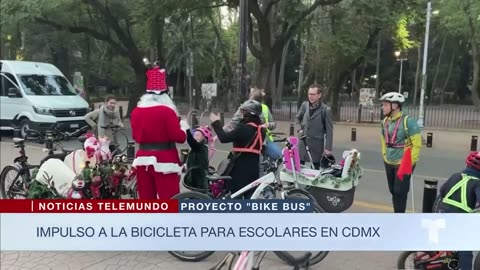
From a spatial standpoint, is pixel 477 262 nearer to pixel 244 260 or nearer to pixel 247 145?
pixel 244 260

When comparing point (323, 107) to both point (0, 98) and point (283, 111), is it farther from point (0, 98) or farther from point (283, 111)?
point (0, 98)

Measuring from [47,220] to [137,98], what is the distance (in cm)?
106

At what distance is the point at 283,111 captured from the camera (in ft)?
11.3

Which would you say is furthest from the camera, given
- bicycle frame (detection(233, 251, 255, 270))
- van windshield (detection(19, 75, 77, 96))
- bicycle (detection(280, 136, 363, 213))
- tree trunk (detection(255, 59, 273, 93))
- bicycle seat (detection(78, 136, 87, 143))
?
bicycle seat (detection(78, 136, 87, 143))

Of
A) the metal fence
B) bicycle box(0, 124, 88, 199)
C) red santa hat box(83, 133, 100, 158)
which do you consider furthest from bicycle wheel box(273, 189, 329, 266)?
bicycle box(0, 124, 88, 199)

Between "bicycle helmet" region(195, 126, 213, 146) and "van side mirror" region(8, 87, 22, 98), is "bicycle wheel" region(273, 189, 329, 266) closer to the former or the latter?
"bicycle helmet" region(195, 126, 213, 146)

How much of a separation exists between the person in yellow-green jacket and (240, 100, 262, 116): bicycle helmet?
0.95 m

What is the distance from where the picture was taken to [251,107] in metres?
3.21

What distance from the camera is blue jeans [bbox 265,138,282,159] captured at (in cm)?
347

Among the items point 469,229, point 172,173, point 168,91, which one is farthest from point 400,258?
point 168,91

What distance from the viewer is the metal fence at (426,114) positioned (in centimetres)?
314

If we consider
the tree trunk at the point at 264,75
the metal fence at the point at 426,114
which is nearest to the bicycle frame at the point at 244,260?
the metal fence at the point at 426,114

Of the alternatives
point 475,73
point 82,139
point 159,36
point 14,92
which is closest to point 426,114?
point 475,73

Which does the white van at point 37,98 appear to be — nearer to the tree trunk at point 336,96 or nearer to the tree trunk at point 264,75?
the tree trunk at point 264,75
